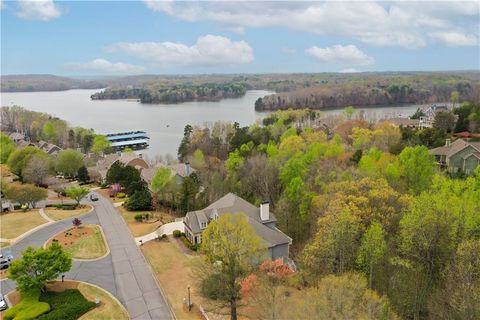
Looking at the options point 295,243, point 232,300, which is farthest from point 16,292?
point 295,243

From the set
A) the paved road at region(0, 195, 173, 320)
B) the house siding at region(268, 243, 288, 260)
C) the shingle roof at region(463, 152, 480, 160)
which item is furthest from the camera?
the shingle roof at region(463, 152, 480, 160)

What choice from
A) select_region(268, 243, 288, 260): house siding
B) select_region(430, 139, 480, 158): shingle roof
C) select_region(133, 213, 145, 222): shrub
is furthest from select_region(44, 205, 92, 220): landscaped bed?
select_region(430, 139, 480, 158): shingle roof

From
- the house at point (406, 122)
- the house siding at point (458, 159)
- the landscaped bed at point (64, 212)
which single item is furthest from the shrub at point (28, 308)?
the house at point (406, 122)

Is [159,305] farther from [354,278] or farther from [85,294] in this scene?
[354,278]

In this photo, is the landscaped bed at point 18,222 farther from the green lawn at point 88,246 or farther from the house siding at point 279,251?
the house siding at point 279,251

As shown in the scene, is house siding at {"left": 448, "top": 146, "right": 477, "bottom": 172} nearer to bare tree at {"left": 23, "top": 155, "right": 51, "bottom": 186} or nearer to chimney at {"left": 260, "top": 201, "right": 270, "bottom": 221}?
chimney at {"left": 260, "top": 201, "right": 270, "bottom": 221}

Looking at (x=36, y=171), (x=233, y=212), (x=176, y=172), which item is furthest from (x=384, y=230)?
(x=36, y=171)
